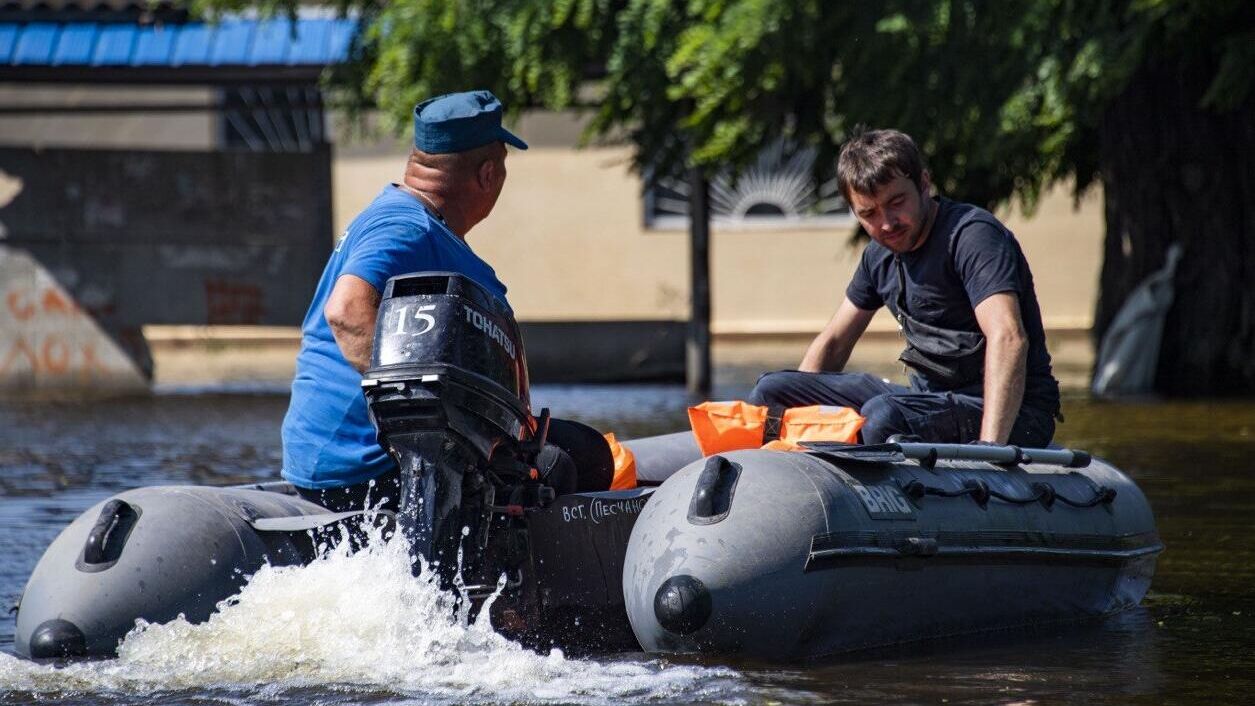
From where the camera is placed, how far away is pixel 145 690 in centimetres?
446

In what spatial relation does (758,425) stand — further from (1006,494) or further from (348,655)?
(348,655)

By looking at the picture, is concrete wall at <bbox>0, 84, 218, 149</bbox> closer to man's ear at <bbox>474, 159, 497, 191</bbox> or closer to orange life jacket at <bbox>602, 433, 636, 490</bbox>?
orange life jacket at <bbox>602, 433, 636, 490</bbox>

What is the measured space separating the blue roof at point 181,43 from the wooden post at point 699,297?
126 inches

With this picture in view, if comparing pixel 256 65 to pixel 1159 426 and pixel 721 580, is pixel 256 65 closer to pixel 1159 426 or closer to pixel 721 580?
pixel 1159 426

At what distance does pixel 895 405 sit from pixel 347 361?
5.69 ft

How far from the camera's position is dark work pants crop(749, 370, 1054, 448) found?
563 centimetres

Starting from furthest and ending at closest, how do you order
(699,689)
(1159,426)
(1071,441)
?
(1159,426)
(1071,441)
(699,689)

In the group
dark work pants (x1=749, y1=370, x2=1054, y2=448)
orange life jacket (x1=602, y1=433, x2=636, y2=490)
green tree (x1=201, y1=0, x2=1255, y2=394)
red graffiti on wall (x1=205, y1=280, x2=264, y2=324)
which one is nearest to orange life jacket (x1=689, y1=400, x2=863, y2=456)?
dark work pants (x1=749, y1=370, x2=1054, y2=448)

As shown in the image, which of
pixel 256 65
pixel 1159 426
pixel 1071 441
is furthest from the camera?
pixel 256 65

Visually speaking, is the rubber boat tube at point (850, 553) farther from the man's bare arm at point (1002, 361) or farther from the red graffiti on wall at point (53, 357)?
the red graffiti on wall at point (53, 357)

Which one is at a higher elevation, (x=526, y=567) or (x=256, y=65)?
(x=256, y=65)

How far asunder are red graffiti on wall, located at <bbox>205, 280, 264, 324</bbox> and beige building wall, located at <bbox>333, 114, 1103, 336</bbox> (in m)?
6.93

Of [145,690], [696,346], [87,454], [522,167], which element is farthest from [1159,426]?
[522,167]

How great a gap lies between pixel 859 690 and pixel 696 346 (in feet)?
36.5
